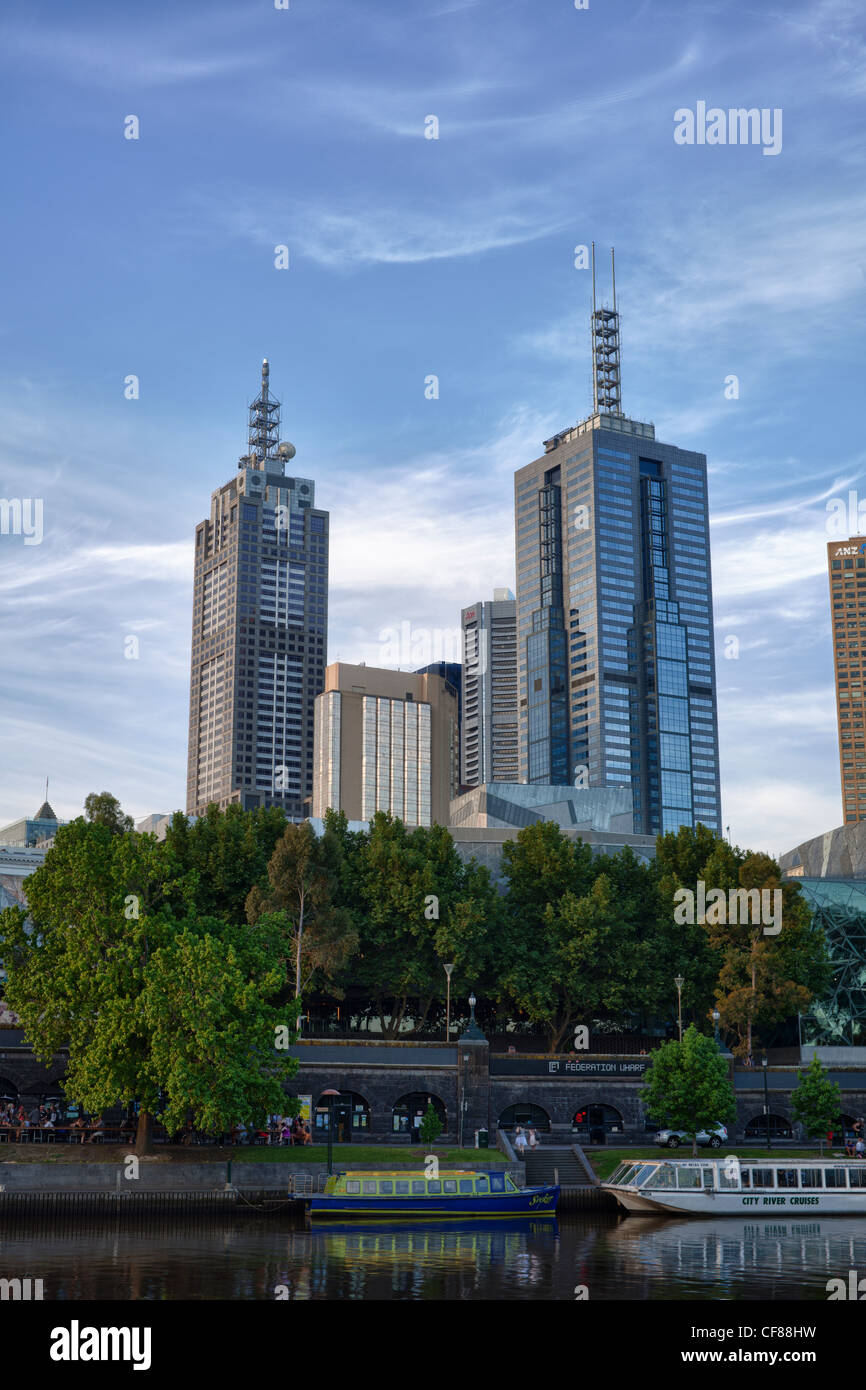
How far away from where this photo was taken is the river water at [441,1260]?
39.8 m

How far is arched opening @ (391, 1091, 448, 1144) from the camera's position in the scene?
80.1 meters

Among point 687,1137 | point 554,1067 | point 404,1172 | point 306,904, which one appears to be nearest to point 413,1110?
point 554,1067

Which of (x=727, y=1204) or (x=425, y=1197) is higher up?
(x=425, y=1197)

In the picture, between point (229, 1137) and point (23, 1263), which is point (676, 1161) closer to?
point (229, 1137)

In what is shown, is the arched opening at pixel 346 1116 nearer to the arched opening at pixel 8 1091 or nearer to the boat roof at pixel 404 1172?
the boat roof at pixel 404 1172

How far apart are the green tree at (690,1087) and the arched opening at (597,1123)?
21.9 ft

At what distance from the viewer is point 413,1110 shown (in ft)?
265

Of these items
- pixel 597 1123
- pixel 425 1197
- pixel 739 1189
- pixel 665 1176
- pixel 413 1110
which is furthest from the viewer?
pixel 597 1123

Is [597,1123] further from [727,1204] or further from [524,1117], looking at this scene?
[727,1204]

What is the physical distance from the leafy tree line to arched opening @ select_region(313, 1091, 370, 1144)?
7.75m

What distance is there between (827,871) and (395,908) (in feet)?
185

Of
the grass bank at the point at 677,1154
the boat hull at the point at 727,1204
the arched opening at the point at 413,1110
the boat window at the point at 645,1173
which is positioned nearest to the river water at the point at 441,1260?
the boat hull at the point at 727,1204

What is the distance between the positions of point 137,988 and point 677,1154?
103 feet
